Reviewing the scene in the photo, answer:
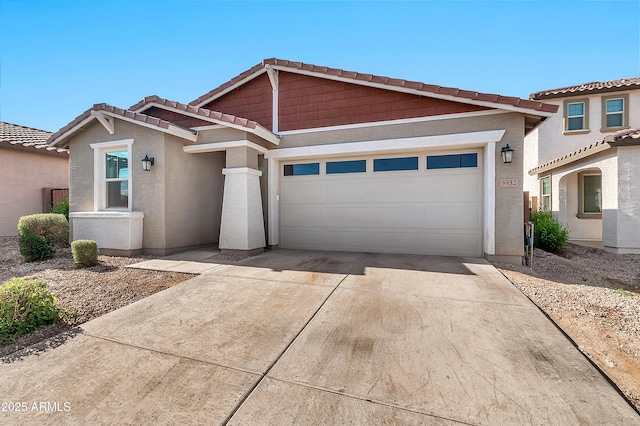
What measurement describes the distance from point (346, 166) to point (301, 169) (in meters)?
1.37

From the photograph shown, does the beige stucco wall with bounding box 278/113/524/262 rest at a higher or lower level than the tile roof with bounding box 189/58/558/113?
lower

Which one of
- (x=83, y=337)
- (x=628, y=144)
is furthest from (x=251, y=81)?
(x=628, y=144)

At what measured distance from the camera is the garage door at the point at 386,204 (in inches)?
265

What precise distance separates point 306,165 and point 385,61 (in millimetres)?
4383

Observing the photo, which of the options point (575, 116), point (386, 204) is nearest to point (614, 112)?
point (575, 116)

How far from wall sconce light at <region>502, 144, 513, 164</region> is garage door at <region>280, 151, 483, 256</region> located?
2.01 feet

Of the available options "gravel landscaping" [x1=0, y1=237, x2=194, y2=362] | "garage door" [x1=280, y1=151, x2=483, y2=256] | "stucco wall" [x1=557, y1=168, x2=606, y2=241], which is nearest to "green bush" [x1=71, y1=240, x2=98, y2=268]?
"gravel landscaping" [x1=0, y1=237, x2=194, y2=362]

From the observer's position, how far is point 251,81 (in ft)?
27.8

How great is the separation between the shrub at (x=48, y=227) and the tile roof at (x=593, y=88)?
17737mm

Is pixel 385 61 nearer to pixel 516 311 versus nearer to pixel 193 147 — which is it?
pixel 193 147

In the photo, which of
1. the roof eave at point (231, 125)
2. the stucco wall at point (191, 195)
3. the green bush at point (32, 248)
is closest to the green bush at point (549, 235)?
the roof eave at point (231, 125)

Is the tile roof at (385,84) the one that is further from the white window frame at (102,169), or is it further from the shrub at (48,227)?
the shrub at (48,227)

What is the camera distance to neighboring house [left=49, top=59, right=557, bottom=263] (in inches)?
249

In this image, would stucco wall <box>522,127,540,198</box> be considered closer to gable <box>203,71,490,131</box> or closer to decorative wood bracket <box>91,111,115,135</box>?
gable <box>203,71,490,131</box>
